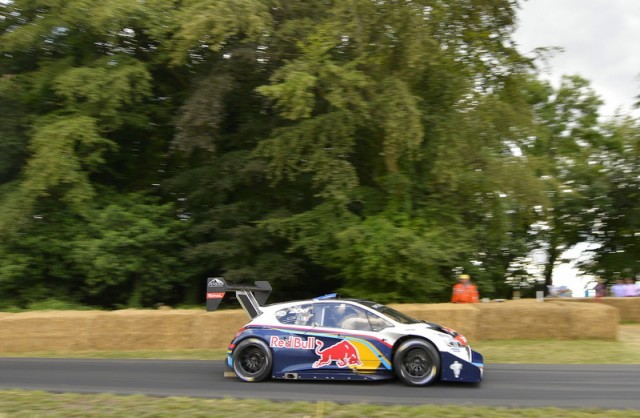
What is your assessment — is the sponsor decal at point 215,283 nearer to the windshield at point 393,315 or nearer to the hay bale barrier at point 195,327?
the windshield at point 393,315

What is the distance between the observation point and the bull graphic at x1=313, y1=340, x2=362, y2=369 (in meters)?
10.9

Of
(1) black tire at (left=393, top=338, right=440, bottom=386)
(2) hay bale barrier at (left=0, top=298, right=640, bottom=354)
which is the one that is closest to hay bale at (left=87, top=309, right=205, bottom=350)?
(2) hay bale barrier at (left=0, top=298, right=640, bottom=354)

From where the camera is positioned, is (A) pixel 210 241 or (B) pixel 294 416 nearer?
(B) pixel 294 416

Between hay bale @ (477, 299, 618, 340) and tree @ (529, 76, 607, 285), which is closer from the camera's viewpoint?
hay bale @ (477, 299, 618, 340)

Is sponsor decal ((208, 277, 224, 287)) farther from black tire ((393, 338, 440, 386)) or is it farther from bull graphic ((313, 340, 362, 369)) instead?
black tire ((393, 338, 440, 386))

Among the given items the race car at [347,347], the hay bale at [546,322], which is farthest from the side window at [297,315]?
the hay bale at [546,322]

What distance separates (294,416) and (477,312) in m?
8.24

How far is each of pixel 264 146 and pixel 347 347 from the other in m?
10.0

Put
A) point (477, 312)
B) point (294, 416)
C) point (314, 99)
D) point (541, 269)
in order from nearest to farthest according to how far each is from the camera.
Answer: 1. point (294, 416)
2. point (477, 312)
3. point (314, 99)
4. point (541, 269)

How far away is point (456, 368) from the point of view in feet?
33.9

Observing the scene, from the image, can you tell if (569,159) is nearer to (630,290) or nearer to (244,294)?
(630,290)

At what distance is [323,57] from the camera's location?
1836 centimetres

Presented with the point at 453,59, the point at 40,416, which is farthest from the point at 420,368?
the point at 453,59

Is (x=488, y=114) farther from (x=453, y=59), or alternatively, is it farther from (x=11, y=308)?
(x=11, y=308)
